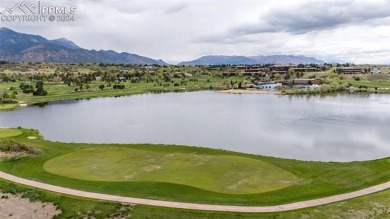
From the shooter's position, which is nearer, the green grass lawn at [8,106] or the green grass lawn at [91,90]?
the green grass lawn at [8,106]

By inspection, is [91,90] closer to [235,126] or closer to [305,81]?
[235,126]

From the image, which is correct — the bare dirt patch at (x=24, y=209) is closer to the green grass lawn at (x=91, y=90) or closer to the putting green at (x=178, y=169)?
the putting green at (x=178, y=169)

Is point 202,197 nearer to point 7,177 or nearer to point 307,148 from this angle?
point 7,177

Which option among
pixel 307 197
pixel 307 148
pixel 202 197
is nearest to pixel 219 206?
pixel 202 197

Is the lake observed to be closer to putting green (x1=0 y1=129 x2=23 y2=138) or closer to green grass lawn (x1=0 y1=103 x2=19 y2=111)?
green grass lawn (x1=0 y1=103 x2=19 y2=111)

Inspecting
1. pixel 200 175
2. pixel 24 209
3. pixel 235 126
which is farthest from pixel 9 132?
pixel 200 175

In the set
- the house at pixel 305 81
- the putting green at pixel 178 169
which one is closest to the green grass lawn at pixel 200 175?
the putting green at pixel 178 169
